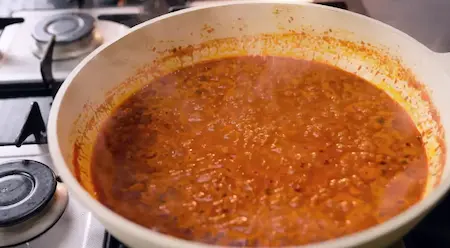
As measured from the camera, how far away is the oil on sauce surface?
2.84 ft

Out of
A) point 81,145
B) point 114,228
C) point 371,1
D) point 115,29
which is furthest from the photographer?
point 371,1

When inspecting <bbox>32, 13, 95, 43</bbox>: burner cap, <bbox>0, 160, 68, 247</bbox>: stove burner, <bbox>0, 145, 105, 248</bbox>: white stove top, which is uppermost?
<bbox>32, 13, 95, 43</bbox>: burner cap

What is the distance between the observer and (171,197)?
908 millimetres

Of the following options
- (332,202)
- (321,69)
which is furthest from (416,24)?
(332,202)

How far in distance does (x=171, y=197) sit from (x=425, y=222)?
1.70ft

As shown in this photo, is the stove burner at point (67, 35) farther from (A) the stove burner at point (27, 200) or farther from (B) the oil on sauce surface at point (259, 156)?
(A) the stove burner at point (27, 200)

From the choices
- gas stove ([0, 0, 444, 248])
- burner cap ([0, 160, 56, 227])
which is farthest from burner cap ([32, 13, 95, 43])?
burner cap ([0, 160, 56, 227])

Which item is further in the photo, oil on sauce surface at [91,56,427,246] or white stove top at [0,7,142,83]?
white stove top at [0,7,142,83]

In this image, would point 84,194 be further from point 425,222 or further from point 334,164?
point 425,222

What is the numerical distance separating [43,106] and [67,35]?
27cm

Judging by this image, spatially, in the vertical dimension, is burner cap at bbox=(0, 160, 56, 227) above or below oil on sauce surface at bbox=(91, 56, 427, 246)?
below

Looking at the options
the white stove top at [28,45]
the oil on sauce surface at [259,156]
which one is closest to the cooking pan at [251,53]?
the oil on sauce surface at [259,156]

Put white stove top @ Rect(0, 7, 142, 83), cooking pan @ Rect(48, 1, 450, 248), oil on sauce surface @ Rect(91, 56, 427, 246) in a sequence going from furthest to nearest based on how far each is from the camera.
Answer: white stove top @ Rect(0, 7, 142, 83) < cooking pan @ Rect(48, 1, 450, 248) < oil on sauce surface @ Rect(91, 56, 427, 246)

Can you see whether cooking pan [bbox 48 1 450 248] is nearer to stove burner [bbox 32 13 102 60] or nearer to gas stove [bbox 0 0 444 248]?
gas stove [bbox 0 0 444 248]
